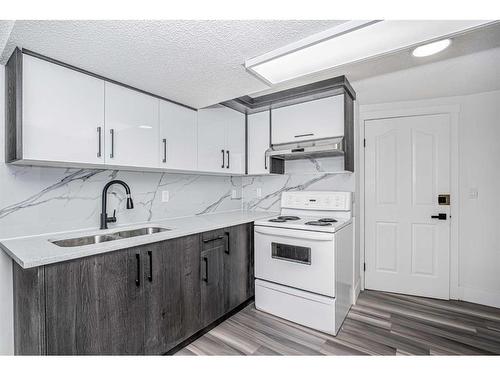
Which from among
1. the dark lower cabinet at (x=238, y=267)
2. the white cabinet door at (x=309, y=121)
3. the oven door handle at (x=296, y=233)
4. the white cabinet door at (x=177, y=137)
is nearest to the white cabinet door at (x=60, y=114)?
the white cabinet door at (x=177, y=137)

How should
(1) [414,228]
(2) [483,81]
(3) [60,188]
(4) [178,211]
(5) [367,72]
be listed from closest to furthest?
(3) [60,188], (5) [367,72], (2) [483,81], (4) [178,211], (1) [414,228]

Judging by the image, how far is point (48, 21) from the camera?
3.90ft

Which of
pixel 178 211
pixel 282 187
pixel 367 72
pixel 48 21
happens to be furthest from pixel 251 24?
pixel 282 187

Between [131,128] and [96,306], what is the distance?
1.17 meters

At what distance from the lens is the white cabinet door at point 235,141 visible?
2.81 meters

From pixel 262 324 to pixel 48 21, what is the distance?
95.7 inches

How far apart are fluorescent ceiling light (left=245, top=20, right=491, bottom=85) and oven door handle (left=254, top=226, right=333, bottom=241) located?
1.24 metres

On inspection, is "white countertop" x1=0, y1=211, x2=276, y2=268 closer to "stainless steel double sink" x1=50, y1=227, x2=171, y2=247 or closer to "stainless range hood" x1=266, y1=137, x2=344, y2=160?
"stainless steel double sink" x1=50, y1=227, x2=171, y2=247

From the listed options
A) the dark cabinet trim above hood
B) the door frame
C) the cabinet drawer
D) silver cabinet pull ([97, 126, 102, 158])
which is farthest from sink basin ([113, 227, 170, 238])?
the door frame

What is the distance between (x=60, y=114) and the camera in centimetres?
154

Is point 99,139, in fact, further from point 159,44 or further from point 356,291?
point 356,291

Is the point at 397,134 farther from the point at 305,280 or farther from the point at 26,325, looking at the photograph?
the point at 26,325

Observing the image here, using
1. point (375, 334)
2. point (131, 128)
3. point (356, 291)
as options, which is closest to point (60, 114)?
point (131, 128)

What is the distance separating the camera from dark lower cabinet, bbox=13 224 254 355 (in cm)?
127
